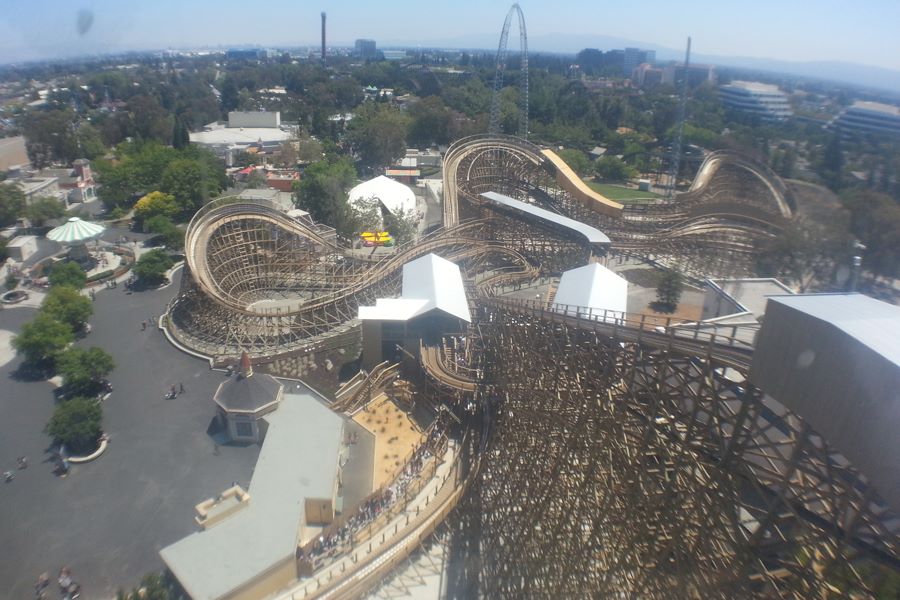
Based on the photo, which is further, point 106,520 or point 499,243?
point 499,243

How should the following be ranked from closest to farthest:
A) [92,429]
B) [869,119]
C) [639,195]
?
[92,429] → [639,195] → [869,119]

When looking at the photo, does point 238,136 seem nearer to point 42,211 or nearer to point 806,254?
point 42,211

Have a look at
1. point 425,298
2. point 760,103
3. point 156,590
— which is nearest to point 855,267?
point 425,298

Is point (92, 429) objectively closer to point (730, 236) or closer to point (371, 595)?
point (371, 595)

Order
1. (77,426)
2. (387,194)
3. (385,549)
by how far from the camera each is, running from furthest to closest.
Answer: (387,194), (77,426), (385,549)

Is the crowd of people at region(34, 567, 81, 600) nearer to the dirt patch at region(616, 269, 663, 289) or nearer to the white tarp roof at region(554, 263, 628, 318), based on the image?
the white tarp roof at region(554, 263, 628, 318)

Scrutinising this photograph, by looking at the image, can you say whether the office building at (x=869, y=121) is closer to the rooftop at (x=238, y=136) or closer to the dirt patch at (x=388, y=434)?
the dirt patch at (x=388, y=434)

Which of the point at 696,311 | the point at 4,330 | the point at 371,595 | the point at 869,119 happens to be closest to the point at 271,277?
A: the point at 4,330
